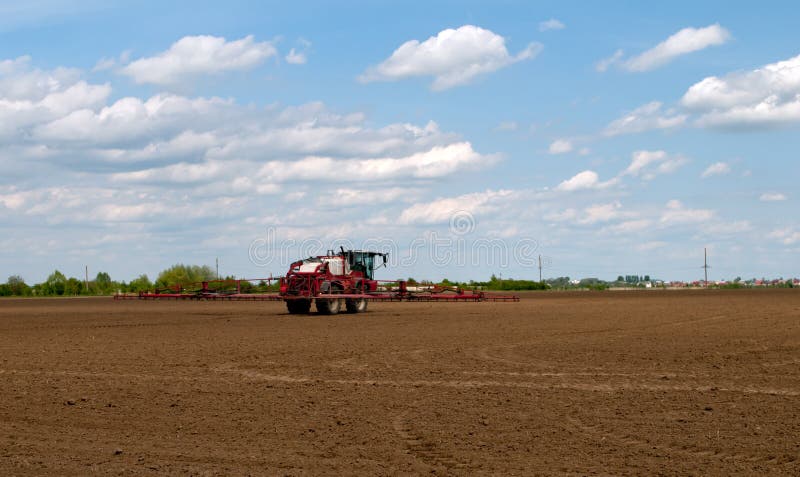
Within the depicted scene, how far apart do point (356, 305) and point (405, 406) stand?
2796 centimetres

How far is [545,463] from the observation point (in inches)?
348

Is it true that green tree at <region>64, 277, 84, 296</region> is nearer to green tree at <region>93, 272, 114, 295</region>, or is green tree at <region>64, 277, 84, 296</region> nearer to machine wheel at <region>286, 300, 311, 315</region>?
green tree at <region>93, 272, 114, 295</region>

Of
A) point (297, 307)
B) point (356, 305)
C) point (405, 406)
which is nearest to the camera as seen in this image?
point (405, 406)

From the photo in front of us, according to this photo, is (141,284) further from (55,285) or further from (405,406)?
(405,406)

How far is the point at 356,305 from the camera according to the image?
40062mm

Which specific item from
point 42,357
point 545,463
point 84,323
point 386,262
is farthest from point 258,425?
point 386,262

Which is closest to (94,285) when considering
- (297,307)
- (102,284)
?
(102,284)

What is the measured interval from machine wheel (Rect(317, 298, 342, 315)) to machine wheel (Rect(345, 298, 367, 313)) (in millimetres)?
1021

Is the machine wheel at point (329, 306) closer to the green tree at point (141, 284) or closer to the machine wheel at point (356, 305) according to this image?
the machine wheel at point (356, 305)

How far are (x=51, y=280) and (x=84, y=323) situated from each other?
7734 centimetres

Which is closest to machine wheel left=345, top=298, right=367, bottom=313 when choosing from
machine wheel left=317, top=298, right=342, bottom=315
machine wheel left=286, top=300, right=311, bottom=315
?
machine wheel left=317, top=298, right=342, bottom=315

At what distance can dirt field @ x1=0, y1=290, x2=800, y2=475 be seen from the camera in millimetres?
9039

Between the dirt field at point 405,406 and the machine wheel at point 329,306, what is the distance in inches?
566

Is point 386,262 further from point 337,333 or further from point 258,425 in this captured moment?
point 258,425
